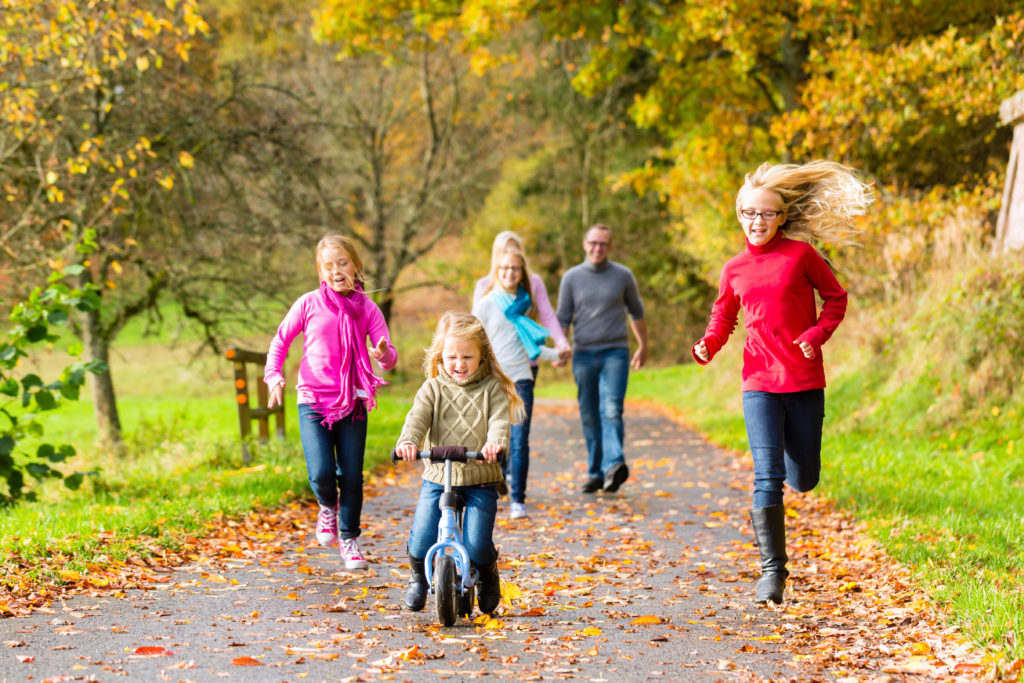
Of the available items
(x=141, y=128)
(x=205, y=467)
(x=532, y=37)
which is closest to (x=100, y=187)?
(x=141, y=128)

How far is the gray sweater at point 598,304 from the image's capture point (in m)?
8.57

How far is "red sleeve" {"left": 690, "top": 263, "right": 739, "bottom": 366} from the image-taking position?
5.48m

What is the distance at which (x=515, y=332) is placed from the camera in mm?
7777

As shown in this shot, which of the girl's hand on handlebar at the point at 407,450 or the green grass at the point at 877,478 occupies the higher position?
the girl's hand on handlebar at the point at 407,450

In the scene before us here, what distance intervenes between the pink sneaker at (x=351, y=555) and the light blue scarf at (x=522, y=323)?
7.21 ft

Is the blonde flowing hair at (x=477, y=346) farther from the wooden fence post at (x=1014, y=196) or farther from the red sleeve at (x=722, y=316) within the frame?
the wooden fence post at (x=1014, y=196)

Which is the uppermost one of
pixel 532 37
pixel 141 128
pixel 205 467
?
pixel 532 37

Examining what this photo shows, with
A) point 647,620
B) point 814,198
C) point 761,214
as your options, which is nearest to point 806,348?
point 761,214

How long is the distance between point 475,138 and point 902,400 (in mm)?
20616

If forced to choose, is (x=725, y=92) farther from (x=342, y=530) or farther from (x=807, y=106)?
(x=342, y=530)

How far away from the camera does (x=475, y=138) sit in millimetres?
29656

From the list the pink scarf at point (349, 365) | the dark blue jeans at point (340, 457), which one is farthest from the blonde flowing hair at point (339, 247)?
the dark blue jeans at point (340, 457)

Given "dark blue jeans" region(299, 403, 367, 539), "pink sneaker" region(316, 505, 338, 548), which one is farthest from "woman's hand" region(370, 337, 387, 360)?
"pink sneaker" region(316, 505, 338, 548)

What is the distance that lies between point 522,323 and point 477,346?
9.01ft
